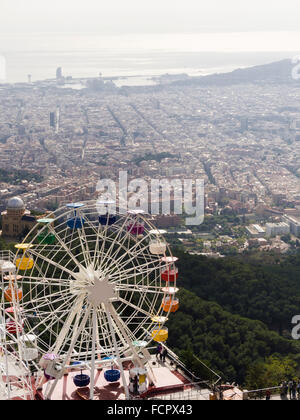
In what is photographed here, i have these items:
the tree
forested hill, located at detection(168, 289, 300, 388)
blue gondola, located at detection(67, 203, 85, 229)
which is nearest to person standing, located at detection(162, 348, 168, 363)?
the tree

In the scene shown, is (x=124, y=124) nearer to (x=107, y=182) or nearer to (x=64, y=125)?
(x=64, y=125)

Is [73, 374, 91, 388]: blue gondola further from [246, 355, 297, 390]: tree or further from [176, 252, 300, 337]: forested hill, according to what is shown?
[176, 252, 300, 337]: forested hill

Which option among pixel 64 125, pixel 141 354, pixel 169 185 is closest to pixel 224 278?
pixel 141 354

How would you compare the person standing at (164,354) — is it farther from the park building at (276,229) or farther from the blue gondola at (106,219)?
the park building at (276,229)

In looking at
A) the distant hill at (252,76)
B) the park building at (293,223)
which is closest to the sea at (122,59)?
the distant hill at (252,76)
